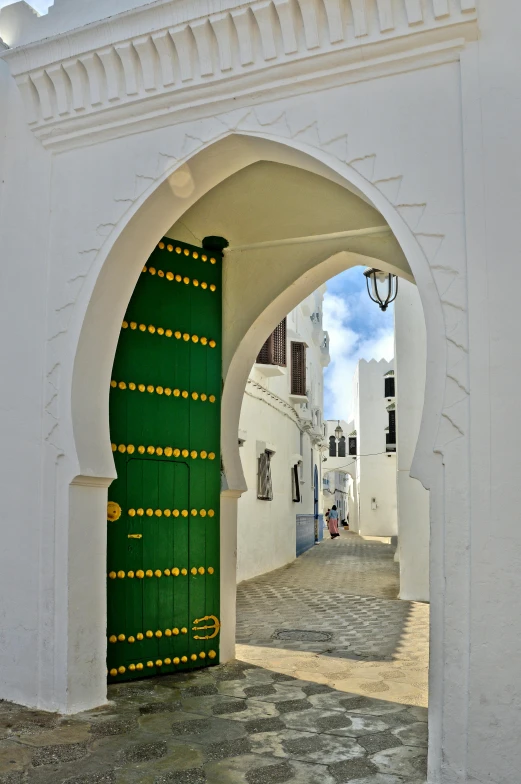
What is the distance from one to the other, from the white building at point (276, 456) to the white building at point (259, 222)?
741cm

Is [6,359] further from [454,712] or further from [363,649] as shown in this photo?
[363,649]

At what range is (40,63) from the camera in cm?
475

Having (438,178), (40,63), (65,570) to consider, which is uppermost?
(40,63)

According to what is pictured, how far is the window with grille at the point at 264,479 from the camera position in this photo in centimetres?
1407

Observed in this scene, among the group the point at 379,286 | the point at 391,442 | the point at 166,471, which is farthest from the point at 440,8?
the point at 391,442

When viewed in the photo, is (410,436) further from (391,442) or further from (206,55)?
(391,442)

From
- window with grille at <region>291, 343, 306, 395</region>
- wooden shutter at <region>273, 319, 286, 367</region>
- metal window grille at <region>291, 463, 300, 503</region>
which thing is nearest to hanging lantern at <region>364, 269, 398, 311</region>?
wooden shutter at <region>273, 319, 286, 367</region>

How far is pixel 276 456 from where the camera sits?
53.1ft

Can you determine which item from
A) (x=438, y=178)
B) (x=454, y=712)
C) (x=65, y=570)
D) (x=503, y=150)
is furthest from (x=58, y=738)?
(x=503, y=150)

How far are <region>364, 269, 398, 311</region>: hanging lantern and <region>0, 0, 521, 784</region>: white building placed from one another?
790 mm

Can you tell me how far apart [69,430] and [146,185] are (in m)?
1.48

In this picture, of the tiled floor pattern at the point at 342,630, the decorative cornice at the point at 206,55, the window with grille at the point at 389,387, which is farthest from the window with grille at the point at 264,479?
the window with grille at the point at 389,387

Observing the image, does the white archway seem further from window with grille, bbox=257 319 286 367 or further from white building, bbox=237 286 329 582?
window with grille, bbox=257 319 286 367

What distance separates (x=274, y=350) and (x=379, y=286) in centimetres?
747
